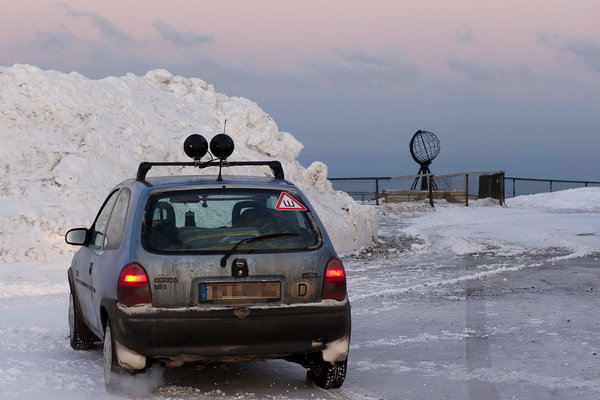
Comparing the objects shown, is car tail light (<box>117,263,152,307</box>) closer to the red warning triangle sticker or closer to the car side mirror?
the red warning triangle sticker

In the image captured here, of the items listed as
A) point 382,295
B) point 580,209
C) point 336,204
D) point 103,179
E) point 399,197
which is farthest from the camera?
point 399,197

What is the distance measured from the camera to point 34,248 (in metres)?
13.0

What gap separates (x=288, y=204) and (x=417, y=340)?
266cm

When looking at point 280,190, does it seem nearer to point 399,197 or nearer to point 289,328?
point 289,328

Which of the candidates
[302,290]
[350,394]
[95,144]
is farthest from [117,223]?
[95,144]

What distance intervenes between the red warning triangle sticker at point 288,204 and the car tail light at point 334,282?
46 centimetres

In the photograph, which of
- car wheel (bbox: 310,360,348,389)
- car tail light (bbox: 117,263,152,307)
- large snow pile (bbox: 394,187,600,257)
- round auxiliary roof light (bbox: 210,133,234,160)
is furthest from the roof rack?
large snow pile (bbox: 394,187,600,257)

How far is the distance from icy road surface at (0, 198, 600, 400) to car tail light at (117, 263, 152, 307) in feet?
2.40

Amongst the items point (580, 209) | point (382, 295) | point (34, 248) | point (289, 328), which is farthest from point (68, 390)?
point (580, 209)

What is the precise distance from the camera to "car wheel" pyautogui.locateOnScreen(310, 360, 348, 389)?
595cm

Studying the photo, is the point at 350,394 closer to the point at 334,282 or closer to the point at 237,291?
the point at 334,282

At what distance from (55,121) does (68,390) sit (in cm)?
1157

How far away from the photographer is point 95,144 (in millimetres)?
16219

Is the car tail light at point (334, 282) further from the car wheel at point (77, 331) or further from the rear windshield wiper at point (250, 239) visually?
the car wheel at point (77, 331)
